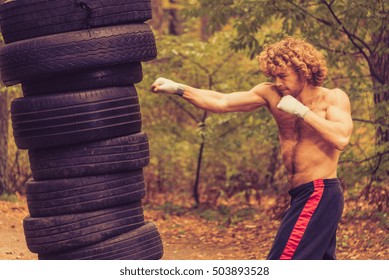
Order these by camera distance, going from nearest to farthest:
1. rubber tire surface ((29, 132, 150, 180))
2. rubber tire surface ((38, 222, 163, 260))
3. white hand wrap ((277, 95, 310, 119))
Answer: white hand wrap ((277, 95, 310, 119)) → rubber tire surface ((29, 132, 150, 180)) → rubber tire surface ((38, 222, 163, 260))

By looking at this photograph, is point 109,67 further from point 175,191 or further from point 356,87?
point 175,191

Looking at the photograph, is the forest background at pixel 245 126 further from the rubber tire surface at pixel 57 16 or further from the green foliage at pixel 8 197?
the rubber tire surface at pixel 57 16

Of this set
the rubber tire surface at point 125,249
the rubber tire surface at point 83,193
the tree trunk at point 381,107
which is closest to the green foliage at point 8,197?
the tree trunk at point 381,107

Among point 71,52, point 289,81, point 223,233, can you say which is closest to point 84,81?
point 71,52

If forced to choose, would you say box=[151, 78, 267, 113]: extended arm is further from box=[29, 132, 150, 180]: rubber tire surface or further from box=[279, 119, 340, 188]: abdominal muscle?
box=[29, 132, 150, 180]: rubber tire surface

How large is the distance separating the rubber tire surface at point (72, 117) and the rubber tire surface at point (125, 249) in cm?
95

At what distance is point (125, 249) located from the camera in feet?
25.2

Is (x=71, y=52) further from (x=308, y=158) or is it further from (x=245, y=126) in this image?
(x=245, y=126)

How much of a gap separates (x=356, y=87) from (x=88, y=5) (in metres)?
5.20

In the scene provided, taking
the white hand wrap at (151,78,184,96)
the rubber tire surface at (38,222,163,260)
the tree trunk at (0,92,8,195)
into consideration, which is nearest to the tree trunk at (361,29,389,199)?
the rubber tire surface at (38,222,163,260)

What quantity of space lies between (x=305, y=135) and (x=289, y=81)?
0.43 metres

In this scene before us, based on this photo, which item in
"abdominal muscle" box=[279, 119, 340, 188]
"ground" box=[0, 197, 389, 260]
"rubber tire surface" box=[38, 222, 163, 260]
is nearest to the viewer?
"abdominal muscle" box=[279, 119, 340, 188]

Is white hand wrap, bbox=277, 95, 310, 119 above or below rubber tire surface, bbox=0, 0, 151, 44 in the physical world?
below

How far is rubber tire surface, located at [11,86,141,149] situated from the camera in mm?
7422
